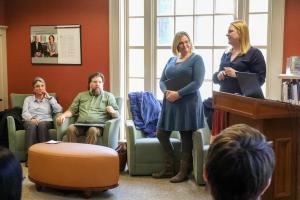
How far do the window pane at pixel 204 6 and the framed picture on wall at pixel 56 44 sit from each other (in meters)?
1.61

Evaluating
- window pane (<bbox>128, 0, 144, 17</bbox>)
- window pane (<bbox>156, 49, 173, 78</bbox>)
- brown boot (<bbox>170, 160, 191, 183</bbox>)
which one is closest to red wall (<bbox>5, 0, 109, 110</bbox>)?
window pane (<bbox>128, 0, 144, 17</bbox>)

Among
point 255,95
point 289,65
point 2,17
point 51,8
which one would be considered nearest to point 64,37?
point 51,8

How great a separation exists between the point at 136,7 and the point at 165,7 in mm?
393

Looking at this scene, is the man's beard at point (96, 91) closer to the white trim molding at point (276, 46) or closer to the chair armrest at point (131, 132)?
the chair armrest at point (131, 132)

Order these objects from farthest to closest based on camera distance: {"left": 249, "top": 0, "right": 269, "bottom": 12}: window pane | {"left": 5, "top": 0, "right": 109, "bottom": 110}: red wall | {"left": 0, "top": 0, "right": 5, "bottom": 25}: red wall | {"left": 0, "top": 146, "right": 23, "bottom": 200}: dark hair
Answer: {"left": 0, "top": 0, "right": 5, "bottom": 25}: red wall → {"left": 5, "top": 0, "right": 109, "bottom": 110}: red wall → {"left": 249, "top": 0, "right": 269, "bottom": 12}: window pane → {"left": 0, "top": 146, "right": 23, "bottom": 200}: dark hair

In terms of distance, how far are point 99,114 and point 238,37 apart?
7.13 feet

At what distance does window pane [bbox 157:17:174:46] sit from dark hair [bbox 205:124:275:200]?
4.29 m

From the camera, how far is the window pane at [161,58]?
5.40m

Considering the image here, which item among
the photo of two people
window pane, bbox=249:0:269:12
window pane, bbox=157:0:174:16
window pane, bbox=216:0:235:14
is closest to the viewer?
window pane, bbox=249:0:269:12

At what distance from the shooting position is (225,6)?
509 centimetres

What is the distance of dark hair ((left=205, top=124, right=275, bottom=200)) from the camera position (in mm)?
1095

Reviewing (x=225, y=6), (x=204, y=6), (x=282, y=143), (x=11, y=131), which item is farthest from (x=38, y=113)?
(x=282, y=143)

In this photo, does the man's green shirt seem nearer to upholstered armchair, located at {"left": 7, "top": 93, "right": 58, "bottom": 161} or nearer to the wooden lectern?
upholstered armchair, located at {"left": 7, "top": 93, "right": 58, "bottom": 161}

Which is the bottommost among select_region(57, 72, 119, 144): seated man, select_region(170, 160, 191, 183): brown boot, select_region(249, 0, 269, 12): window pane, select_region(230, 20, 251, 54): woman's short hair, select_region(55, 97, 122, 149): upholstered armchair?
select_region(170, 160, 191, 183): brown boot
